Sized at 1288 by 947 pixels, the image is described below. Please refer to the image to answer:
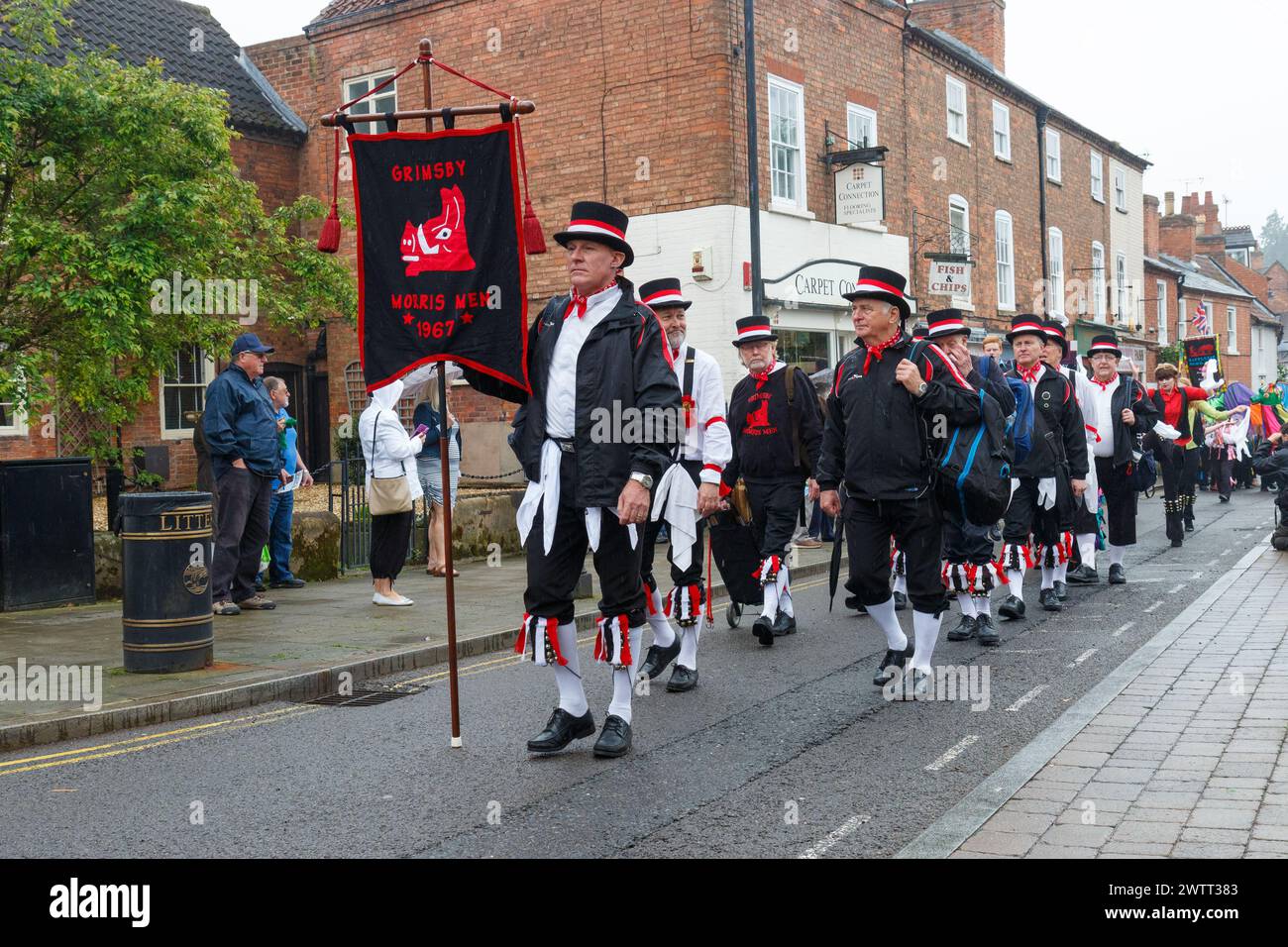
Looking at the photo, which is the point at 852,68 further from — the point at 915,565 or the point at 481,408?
the point at 915,565

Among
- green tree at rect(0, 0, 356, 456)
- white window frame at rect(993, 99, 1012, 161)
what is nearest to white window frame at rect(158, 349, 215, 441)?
green tree at rect(0, 0, 356, 456)

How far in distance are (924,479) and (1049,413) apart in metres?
3.87

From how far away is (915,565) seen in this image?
7062mm

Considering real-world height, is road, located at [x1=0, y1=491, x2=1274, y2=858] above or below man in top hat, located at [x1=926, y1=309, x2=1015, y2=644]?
below

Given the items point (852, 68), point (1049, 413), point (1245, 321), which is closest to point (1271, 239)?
point (1245, 321)

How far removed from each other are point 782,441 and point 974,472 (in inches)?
Result: 70.4

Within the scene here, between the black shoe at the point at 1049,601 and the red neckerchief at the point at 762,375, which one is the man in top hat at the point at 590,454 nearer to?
the red neckerchief at the point at 762,375

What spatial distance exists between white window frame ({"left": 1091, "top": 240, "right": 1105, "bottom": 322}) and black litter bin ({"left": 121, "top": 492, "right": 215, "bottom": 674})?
103 feet

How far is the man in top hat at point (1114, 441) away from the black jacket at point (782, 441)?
3781 mm

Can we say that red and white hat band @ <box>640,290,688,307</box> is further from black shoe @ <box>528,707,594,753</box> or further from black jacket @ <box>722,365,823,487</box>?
black shoe @ <box>528,707,594,753</box>

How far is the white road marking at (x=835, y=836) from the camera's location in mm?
4316

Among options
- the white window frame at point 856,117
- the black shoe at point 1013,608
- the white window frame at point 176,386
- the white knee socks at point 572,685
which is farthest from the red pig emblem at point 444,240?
the white window frame at point 856,117

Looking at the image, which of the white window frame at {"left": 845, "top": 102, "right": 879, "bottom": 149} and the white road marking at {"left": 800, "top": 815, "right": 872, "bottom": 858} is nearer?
the white road marking at {"left": 800, "top": 815, "right": 872, "bottom": 858}

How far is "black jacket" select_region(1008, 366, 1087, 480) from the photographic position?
33.3ft
